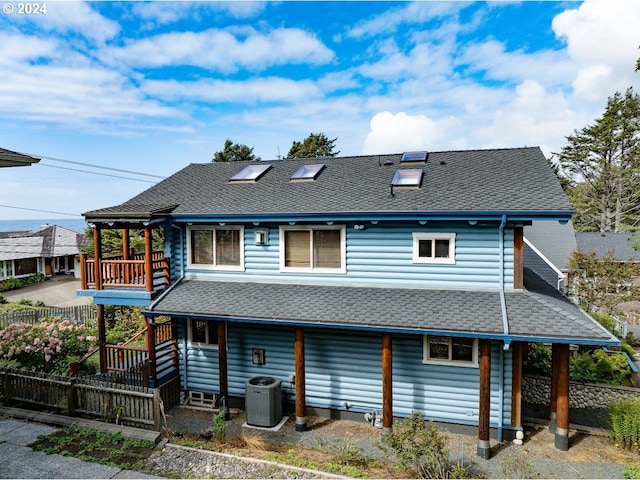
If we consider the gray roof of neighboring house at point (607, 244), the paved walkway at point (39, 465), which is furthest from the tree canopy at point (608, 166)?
the paved walkway at point (39, 465)

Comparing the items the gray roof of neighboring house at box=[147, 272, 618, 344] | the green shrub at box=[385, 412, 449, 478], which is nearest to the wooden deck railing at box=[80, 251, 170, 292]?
the gray roof of neighboring house at box=[147, 272, 618, 344]

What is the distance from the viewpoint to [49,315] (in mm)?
19641

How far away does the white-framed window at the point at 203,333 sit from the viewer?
34.2 ft

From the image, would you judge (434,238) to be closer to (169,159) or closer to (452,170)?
(452,170)

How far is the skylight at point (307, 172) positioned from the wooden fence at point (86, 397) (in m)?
6.94

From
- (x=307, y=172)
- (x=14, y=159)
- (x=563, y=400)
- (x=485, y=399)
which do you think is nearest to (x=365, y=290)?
(x=485, y=399)

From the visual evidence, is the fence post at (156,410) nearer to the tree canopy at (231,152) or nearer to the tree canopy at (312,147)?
the tree canopy at (231,152)

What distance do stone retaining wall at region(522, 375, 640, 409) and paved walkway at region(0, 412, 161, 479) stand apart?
9497 millimetres

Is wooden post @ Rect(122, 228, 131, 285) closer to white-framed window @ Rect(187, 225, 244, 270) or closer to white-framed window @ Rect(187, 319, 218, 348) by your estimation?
white-framed window @ Rect(187, 225, 244, 270)

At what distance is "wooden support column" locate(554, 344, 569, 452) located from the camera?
750cm

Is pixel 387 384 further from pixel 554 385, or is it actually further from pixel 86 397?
pixel 86 397

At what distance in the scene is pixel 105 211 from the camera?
9977 mm

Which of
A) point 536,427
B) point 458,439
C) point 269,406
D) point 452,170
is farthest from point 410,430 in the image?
point 452,170

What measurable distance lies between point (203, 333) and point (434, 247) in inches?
265
